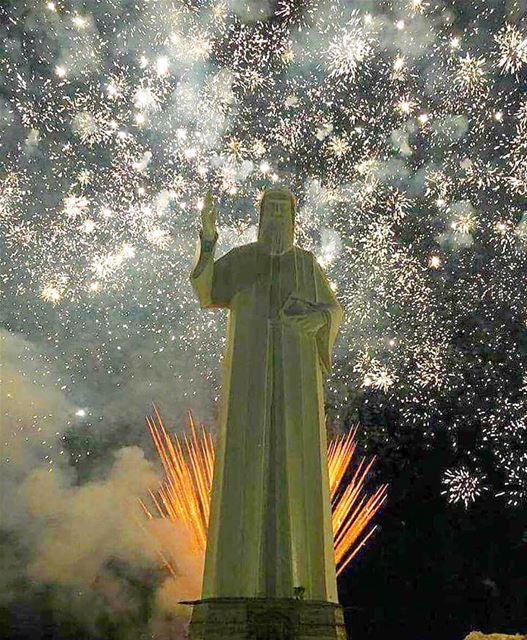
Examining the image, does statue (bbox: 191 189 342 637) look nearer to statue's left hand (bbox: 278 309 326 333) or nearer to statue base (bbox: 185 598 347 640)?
→ statue's left hand (bbox: 278 309 326 333)

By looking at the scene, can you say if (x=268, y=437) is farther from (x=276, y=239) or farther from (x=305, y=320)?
Answer: (x=276, y=239)

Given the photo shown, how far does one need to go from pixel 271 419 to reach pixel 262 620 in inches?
96.2

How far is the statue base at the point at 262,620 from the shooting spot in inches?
338

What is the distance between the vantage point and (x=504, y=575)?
2480 centimetres

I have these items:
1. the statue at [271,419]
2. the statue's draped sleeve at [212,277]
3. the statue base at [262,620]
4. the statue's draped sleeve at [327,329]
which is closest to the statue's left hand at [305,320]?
the statue at [271,419]

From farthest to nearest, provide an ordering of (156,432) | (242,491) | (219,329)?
(156,432), (219,329), (242,491)

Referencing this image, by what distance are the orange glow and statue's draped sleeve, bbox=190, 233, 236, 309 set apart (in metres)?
3.92

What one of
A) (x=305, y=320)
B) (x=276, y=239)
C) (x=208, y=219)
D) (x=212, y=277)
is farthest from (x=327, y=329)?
(x=208, y=219)

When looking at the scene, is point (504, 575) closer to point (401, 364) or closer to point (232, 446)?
point (401, 364)

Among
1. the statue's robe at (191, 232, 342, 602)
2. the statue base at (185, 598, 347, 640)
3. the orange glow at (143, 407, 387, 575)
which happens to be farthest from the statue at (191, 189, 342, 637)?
the orange glow at (143, 407, 387, 575)

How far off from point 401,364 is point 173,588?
50.1ft

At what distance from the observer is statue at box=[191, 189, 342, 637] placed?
9.24 metres

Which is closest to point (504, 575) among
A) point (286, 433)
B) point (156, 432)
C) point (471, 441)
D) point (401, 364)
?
point (471, 441)

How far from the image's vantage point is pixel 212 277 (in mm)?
10898
